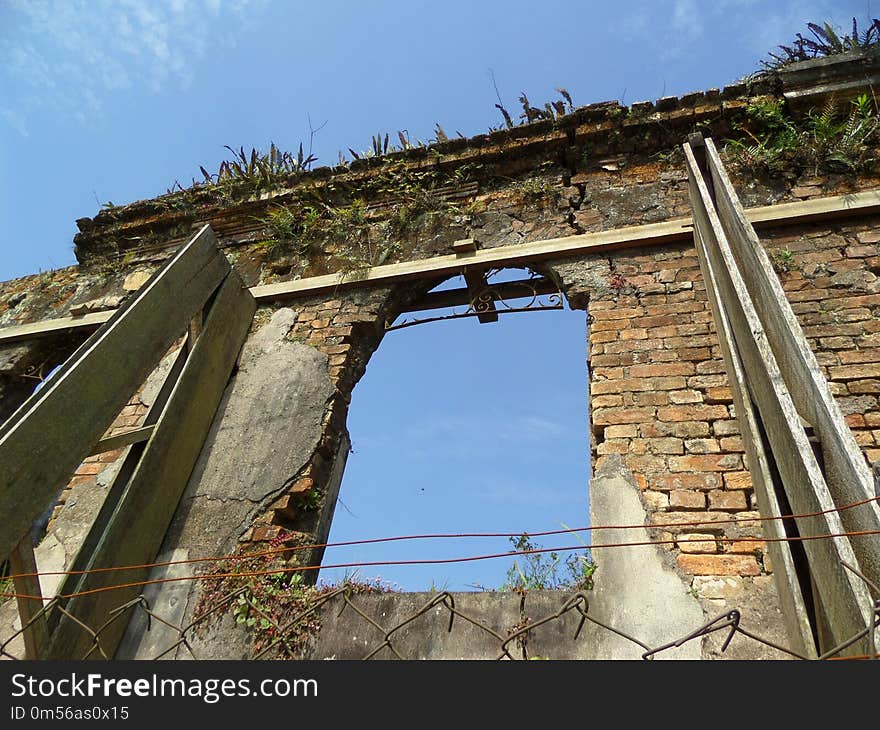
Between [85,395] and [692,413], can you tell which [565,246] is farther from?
[85,395]

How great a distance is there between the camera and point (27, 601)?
2.72 m

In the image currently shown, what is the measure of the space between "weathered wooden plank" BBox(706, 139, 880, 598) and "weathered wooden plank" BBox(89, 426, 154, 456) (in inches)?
113

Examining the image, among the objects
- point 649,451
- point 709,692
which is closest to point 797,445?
point 709,692

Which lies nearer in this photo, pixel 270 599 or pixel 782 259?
pixel 270 599

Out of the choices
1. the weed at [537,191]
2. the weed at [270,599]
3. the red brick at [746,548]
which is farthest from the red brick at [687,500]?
the weed at [537,191]

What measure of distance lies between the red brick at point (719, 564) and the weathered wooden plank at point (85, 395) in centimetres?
272

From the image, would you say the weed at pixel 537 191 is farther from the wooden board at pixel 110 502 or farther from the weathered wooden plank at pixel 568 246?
the wooden board at pixel 110 502

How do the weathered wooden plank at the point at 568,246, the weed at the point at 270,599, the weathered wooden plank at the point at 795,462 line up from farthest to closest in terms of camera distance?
the weathered wooden plank at the point at 568,246, the weed at the point at 270,599, the weathered wooden plank at the point at 795,462

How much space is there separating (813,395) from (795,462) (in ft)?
0.66

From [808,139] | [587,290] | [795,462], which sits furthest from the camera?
[808,139]

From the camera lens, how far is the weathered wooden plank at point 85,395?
261cm

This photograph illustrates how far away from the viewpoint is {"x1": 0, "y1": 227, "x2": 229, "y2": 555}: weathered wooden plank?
261 centimetres

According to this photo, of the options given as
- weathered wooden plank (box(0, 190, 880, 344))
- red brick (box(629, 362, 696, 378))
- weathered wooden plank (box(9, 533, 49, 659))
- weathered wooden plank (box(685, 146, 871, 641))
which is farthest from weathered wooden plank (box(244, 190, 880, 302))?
weathered wooden plank (box(9, 533, 49, 659))

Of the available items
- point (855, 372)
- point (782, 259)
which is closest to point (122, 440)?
point (855, 372)
